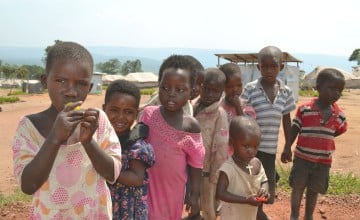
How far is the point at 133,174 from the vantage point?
2061 mm

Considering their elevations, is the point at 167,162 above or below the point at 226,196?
above

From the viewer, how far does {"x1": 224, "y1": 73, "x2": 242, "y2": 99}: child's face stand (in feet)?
Result: 11.0

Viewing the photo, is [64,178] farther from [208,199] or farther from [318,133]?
[318,133]

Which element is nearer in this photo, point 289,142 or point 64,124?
point 64,124

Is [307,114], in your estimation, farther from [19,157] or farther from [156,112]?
[19,157]

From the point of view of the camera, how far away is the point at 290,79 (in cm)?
1912

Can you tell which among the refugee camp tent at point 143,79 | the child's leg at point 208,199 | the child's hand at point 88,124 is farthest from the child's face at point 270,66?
the refugee camp tent at point 143,79

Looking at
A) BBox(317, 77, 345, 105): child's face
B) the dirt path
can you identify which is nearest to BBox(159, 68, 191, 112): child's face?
BBox(317, 77, 345, 105): child's face

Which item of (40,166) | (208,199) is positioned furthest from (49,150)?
(208,199)

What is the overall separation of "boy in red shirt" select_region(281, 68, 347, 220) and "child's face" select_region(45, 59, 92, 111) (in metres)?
2.50

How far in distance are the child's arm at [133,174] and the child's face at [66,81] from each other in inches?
24.0

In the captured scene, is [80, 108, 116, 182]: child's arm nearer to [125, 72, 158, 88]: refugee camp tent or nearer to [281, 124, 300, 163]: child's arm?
[281, 124, 300, 163]: child's arm

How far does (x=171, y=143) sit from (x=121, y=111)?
1.17ft

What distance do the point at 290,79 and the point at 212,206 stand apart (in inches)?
662
